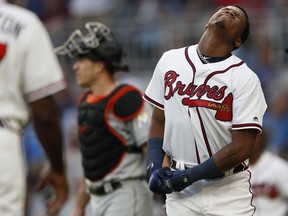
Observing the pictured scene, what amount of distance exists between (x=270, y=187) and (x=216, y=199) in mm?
2936

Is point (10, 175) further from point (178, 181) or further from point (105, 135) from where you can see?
point (105, 135)

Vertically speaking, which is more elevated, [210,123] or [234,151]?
[210,123]

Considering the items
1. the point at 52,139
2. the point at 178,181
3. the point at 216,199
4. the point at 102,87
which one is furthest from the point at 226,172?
the point at 102,87

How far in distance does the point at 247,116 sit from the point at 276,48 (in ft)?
26.0

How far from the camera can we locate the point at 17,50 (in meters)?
5.77

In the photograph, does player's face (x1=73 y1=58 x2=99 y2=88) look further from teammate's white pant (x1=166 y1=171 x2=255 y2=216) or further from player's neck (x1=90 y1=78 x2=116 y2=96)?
teammate's white pant (x1=166 y1=171 x2=255 y2=216)

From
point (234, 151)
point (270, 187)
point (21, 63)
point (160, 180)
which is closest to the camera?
point (234, 151)

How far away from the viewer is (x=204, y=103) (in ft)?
17.8

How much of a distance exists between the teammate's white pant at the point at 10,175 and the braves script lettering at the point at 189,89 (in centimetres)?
103

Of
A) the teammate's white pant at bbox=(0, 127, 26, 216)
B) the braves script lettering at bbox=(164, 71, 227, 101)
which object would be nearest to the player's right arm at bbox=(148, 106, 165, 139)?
the braves script lettering at bbox=(164, 71, 227, 101)

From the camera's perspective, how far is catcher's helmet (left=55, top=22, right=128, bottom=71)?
7406mm

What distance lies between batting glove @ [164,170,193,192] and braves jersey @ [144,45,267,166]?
0.58 feet

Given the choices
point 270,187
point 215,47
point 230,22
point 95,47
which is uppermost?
point 230,22

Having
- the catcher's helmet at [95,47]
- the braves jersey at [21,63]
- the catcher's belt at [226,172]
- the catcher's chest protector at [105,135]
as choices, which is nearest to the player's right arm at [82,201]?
the catcher's chest protector at [105,135]
